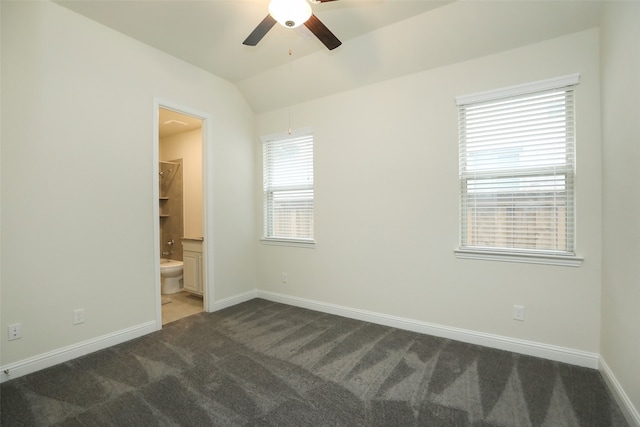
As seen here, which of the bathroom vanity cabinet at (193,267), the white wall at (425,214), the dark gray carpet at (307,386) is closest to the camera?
the dark gray carpet at (307,386)

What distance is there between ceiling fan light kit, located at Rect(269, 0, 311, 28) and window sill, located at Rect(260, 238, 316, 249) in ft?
7.95

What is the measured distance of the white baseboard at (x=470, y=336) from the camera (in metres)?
2.24

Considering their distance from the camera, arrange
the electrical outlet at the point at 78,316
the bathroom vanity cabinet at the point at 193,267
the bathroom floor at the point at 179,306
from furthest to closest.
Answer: the bathroom vanity cabinet at the point at 193,267 → the bathroom floor at the point at 179,306 → the electrical outlet at the point at 78,316

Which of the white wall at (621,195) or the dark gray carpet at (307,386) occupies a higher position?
the white wall at (621,195)

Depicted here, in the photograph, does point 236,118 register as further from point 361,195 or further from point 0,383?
→ point 0,383

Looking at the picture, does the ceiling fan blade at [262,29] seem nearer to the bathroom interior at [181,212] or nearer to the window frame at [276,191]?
the window frame at [276,191]

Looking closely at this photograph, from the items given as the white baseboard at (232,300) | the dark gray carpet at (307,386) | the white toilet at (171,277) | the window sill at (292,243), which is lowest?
the dark gray carpet at (307,386)

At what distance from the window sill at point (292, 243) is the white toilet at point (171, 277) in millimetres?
1501

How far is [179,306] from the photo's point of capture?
3.78 meters

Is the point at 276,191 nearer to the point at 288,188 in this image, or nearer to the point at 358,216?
the point at 288,188

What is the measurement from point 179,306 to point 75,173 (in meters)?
2.11

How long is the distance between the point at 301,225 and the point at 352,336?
155 cm

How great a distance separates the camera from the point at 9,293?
209cm

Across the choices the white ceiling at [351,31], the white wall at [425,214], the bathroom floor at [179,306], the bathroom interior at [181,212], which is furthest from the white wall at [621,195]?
the bathroom interior at [181,212]
